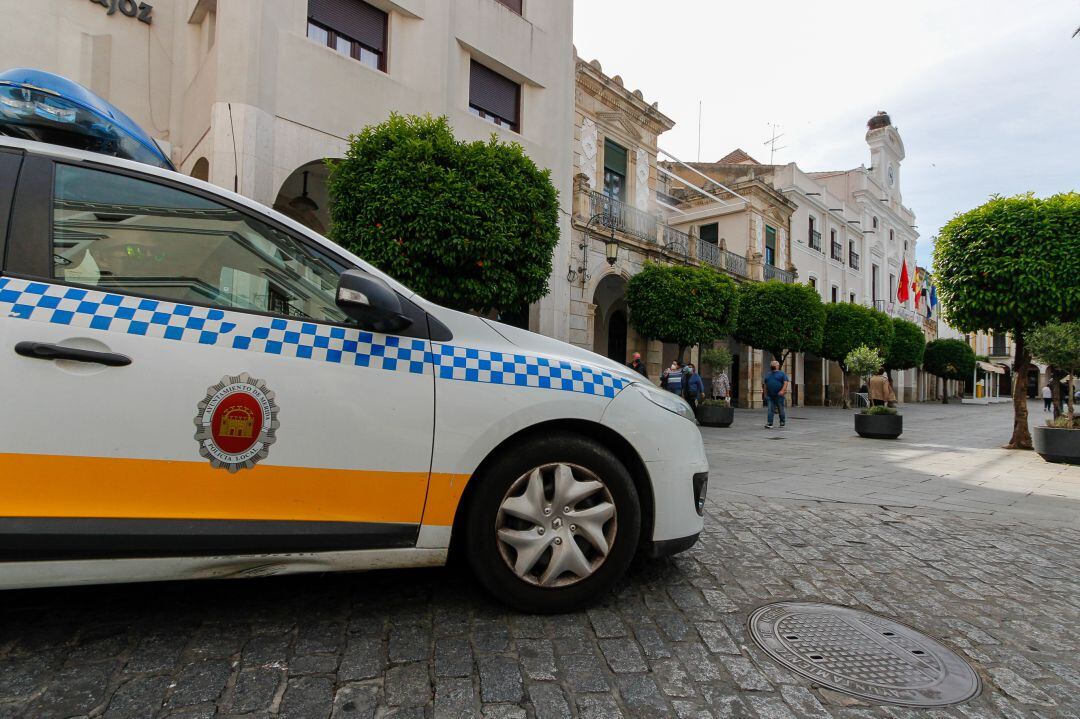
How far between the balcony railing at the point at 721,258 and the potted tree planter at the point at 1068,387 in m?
12.5

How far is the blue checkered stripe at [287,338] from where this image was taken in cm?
174

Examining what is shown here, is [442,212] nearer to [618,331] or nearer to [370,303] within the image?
[370,303]

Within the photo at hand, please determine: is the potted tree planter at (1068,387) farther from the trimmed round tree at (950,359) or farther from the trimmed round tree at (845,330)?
the trimmed round tree at (950,359)

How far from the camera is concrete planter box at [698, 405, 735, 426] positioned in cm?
1412

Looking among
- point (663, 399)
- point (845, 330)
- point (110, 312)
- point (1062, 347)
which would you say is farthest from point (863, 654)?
point (845, 330)

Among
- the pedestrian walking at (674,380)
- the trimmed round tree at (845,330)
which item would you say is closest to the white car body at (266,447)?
the pedestrian walking at (674,380)

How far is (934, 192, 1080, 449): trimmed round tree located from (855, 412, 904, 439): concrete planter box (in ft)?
6.25

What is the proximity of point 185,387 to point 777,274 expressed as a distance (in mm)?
27239

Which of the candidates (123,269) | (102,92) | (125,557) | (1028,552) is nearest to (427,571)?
(125,557)

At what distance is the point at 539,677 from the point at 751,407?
2399 centimetres

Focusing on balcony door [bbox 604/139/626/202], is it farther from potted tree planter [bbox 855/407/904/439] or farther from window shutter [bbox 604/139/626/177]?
potted tree planter [bbox 855/407/904/439]

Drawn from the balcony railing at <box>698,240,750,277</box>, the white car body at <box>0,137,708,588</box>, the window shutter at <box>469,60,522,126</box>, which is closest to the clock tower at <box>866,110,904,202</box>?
the balcony railing at <box>698,240,750,277</box>

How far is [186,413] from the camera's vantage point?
71.2 inches

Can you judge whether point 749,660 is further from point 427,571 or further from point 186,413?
point 186,413
